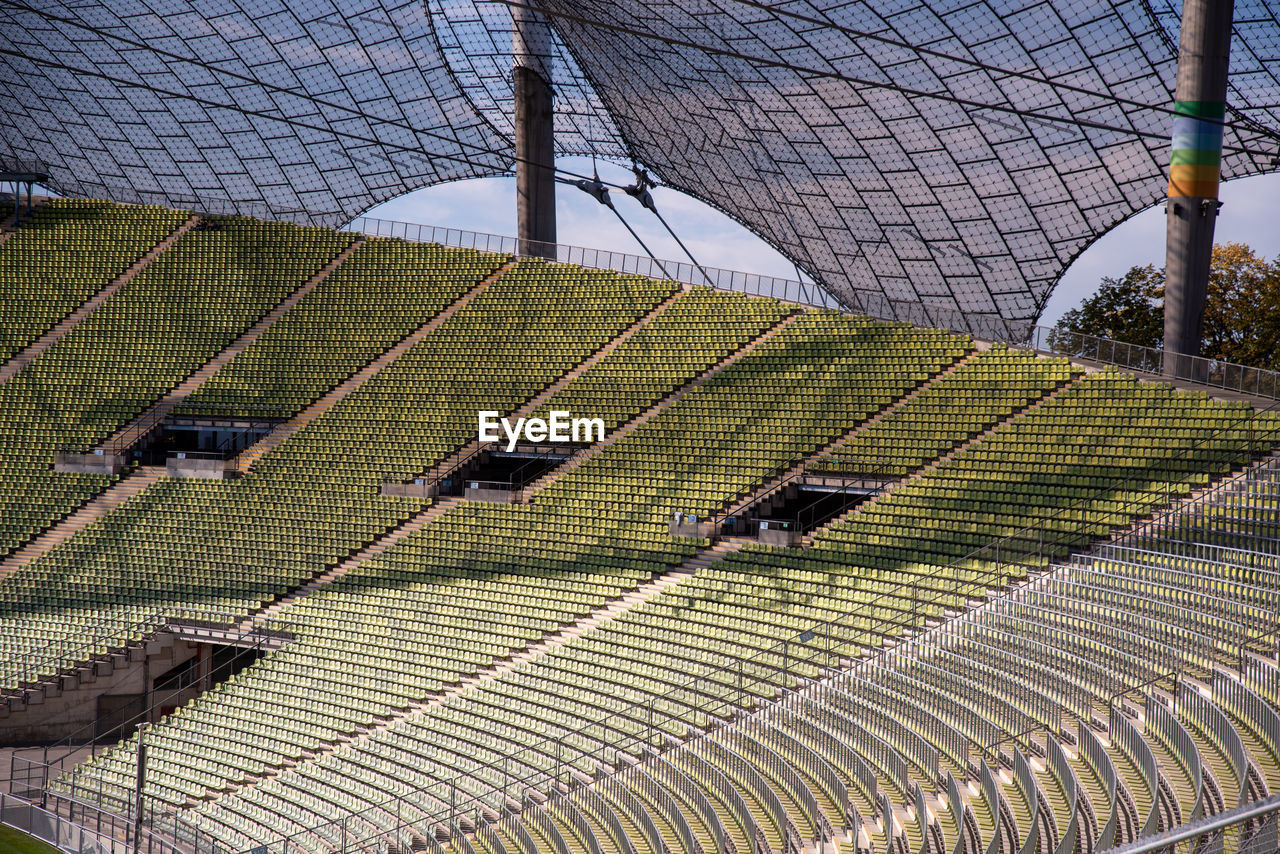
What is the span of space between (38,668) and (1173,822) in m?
21.7

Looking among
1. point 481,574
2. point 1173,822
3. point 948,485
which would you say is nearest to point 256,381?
point 481,574

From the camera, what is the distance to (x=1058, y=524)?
2053 cm

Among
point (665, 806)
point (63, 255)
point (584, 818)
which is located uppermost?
point (63, 255)

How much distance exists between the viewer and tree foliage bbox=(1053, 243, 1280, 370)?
136 ft

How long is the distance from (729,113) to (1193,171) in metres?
15.5

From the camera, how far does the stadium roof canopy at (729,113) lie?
96.3 feet

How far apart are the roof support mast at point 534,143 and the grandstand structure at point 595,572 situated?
6.35ft

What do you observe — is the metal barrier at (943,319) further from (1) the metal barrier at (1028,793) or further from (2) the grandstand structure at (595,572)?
(1) the metal barrier at (1028,793)

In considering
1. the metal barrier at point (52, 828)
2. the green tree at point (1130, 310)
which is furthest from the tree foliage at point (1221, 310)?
the metal barrier at point (52, 828)

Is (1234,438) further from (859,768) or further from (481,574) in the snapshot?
(481,574)

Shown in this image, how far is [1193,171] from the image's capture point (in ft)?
79.0

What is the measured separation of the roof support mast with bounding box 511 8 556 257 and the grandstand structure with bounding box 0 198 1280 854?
1.94 meters

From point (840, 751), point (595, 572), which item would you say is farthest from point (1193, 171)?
point (840, 751)

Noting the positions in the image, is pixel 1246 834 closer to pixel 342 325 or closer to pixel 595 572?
pixel 595 572
